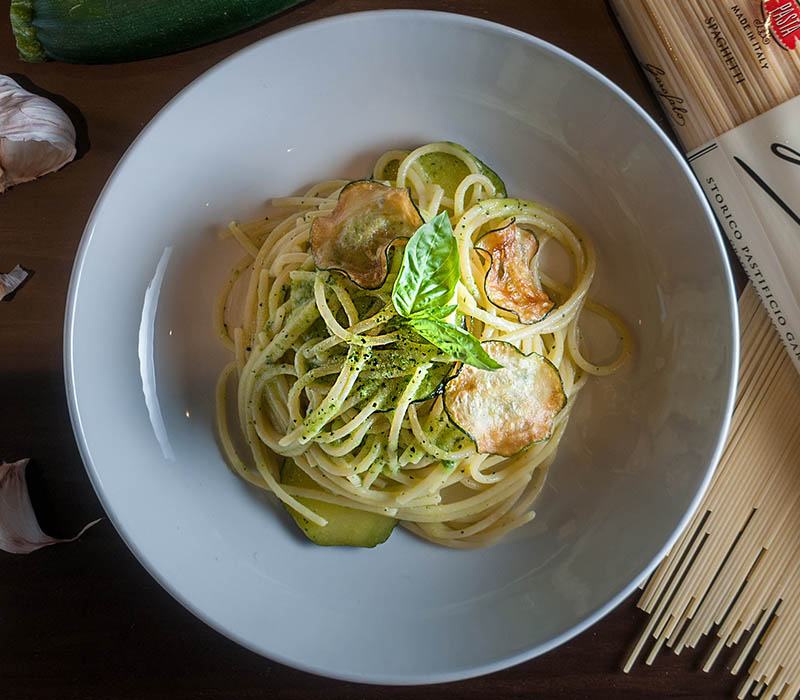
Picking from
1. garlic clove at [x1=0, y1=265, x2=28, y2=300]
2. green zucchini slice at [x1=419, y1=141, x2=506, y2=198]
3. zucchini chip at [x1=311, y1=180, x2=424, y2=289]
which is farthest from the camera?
garlic clove at [x1=0, y1=265, x2=28, y2=300]

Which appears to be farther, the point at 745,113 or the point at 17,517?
the point at 17,517

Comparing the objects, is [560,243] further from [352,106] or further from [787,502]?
[787,502]

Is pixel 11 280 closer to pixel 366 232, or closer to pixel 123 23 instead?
pixel 123 23

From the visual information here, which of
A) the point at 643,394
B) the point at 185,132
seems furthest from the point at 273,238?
the point at 643,394

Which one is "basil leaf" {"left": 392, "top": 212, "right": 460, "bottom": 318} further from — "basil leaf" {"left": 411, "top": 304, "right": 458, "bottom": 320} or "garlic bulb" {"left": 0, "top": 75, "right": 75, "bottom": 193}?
"garlic bulb" {"left": 0, "top": 75, "right": 75, "bottom": 193}

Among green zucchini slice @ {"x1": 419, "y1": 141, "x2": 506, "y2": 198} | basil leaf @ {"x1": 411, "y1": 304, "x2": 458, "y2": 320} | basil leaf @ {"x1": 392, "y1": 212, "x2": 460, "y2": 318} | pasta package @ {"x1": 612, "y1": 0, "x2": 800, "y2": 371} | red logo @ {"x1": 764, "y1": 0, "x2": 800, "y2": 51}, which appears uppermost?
red logo @ {"x1": 764, "y1": 0, "x2": 800, "y2": 51}

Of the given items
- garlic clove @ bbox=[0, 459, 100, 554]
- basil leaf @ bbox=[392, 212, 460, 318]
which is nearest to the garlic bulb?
garlic clove @ bbox=[0, 459, 100, 554]

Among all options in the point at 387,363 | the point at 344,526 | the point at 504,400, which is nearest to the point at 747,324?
the point at 504,400
